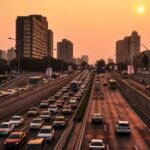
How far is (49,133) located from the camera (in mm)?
44938

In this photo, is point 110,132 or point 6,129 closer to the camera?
point 6,129

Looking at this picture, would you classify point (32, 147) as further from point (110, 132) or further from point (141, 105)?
point (141, 105)

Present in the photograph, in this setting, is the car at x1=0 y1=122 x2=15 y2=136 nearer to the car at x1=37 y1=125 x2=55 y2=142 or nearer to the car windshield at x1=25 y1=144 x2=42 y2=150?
the car at x1=37 y1=125 x2=55 y2=142

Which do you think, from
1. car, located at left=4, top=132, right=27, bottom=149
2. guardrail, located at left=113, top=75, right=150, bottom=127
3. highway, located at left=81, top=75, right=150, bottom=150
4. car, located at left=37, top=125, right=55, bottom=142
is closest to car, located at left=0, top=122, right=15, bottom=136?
car, located at left=37, top=125, right=55, bottom=142

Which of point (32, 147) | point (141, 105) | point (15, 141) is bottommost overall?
point (141, 105)

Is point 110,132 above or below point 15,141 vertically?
below

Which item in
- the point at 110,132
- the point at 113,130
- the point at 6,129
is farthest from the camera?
the point at 113,130

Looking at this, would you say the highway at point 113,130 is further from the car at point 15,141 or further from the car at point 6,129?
the car at point 6,129

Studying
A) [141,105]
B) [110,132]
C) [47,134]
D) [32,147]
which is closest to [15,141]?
[47,134]

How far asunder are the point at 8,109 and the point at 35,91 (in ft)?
90.7

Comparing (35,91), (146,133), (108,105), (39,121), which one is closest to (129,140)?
(146,133)

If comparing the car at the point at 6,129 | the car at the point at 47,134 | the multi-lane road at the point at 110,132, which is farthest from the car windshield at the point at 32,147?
the car at the point at 6,129

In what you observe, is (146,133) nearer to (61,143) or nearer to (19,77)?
(61,143)

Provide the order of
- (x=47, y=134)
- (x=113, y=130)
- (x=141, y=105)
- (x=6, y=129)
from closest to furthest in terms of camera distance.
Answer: (x=47, y=134), (x=6, y=129), (x=113, y=130), (x=141, y=105)
